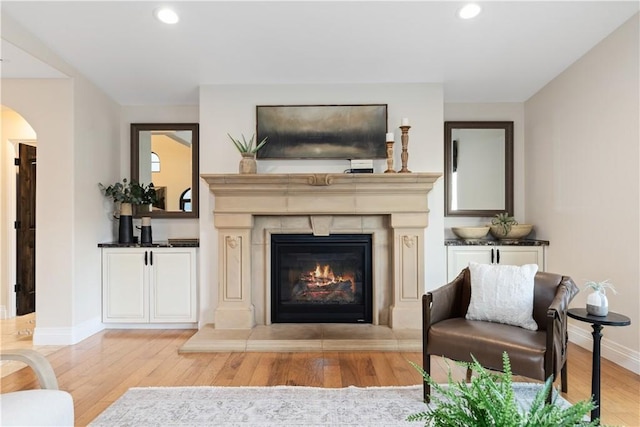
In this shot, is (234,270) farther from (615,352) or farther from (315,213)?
(615,352)

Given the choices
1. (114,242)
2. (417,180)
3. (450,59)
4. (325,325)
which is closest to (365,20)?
(450,59)

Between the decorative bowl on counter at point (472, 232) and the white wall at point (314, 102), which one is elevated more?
the white wall at point (314, 102)

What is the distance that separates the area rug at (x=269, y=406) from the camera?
209 cm

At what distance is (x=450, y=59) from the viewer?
10.9 ft

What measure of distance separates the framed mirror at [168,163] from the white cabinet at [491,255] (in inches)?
115

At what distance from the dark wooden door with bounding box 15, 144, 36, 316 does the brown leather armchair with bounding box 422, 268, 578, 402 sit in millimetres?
4801

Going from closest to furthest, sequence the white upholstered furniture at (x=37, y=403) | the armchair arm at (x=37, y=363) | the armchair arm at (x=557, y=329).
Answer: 1. the white upholstered furniture at (x=37, y=403)
2. the armchair arm at (x=37, y=363)
3. the armchair arm at (x=557, y=329)

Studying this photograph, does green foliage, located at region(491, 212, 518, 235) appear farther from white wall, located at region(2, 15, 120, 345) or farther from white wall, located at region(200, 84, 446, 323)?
white wall, located at region(2, 15, 120, 345)

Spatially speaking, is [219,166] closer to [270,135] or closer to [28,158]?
[270,135]

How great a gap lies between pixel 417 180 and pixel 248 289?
1.93 metres

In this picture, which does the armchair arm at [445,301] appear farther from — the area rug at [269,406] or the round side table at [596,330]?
the round side table at [596,330]

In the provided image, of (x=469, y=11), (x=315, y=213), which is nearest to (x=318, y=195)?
(x=315, y=213)

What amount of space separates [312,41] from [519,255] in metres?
Answer: 2.93

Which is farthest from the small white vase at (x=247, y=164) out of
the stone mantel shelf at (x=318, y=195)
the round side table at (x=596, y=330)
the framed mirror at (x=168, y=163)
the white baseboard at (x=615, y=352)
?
A: the white baseboard at (x=615, y=352)
